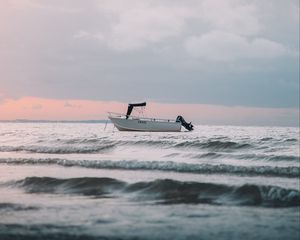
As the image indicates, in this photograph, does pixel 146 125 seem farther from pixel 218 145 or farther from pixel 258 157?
pixel 258 157

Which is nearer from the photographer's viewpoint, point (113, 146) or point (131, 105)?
point (113, 146)

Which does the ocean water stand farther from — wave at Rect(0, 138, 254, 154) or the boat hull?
the boat hull

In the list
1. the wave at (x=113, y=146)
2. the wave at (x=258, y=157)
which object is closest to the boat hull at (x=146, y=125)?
the wave at (x=113, y=146)

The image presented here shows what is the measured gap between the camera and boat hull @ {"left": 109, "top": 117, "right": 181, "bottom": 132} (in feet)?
219

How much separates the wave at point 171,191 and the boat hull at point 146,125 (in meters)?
51.8

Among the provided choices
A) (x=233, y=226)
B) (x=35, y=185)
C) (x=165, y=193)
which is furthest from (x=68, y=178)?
(x=233, y=226)

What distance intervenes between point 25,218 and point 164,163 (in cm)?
1056

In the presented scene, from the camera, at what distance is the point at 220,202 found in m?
10.9

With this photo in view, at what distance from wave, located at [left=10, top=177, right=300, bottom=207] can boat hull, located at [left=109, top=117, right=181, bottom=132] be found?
51.8 m

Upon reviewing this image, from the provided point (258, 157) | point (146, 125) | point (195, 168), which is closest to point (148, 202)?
point (195, 168)

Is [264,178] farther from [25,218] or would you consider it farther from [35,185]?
[25,218]

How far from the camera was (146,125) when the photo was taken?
66875 millimetres

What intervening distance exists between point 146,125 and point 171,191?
54.4 metres

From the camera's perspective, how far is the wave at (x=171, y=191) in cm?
1107
